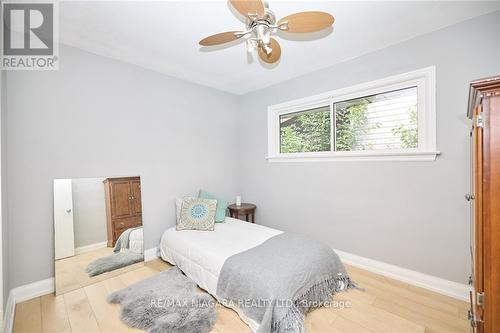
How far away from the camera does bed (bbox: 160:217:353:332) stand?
173 cm

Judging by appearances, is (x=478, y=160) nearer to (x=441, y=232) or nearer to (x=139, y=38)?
(x=441, y=232)

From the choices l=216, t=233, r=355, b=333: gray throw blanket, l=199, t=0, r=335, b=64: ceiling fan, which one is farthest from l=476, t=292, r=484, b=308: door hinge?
l=199, t=0, r=335, b=64: ceiling fan

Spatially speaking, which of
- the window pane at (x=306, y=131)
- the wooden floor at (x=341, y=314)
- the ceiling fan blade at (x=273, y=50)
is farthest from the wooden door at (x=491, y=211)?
the window pane at (x=306, y=131)

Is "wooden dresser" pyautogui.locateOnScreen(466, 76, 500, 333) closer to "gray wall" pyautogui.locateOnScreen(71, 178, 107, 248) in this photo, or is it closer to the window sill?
the window sill

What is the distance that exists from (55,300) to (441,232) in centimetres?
365

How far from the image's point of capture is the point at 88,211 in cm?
234

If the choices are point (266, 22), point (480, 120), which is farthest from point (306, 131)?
point (480, 120)

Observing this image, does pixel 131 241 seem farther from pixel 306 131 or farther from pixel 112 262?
pixel 306 131

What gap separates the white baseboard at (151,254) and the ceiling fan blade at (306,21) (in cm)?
287

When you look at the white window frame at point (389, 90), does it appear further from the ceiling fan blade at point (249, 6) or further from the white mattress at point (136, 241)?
the white mattress at point (136, 241)

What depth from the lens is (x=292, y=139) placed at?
131 inches

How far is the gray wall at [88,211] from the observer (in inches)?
89.5

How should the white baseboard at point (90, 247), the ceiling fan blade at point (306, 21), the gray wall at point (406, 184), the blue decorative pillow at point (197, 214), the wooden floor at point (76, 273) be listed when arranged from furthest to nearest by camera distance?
the blue decorative pillow at point (197, 214) → the white baseboard at point (90, 247) → the wooden floor at point (76, 273) → the gray wall at point (406, 184) → the ceiling fan blade at point (306, 21)
